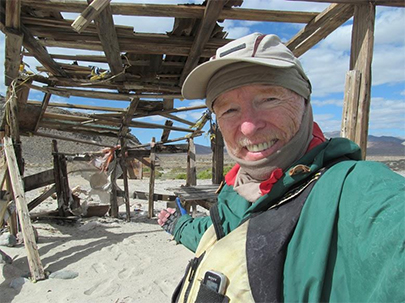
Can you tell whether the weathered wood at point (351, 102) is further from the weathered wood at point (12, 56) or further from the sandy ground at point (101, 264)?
the weathered wood at point (12, 56)

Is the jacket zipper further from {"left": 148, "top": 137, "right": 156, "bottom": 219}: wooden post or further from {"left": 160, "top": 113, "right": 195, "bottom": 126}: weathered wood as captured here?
{"left": 148, "top": 137, "right": 156, "bottom": 219}: wooden post

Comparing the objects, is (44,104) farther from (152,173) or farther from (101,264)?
(101,264)

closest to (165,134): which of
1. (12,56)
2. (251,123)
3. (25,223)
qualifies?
(25,223)

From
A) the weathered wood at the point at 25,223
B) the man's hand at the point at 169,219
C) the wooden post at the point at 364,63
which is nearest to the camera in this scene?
the man's hand at the point at 169,219

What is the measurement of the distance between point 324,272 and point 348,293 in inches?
2.9

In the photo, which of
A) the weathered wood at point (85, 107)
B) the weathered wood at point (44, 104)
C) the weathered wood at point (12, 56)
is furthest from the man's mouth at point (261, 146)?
the weathered wood at point (85, 107)

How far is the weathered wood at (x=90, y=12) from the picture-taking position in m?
2.53

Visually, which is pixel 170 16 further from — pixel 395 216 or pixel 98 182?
pixel 98 182

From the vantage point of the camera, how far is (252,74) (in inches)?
45.5

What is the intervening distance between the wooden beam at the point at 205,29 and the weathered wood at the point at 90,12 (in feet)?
3.20

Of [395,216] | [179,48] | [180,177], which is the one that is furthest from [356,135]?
[180,177]

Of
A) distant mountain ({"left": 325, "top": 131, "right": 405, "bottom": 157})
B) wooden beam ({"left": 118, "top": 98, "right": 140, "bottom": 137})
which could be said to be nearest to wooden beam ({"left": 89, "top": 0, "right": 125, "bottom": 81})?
wooden beam ({"left": 118, "top": 98, "right": 140, "bottom": 137})

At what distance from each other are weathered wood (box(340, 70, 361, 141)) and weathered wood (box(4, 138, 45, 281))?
13.9ft

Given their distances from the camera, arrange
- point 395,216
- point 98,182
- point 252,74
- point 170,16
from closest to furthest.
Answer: point 395,216
point 252,74
point 170,16
point 98,182
